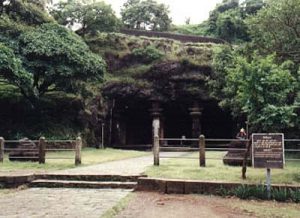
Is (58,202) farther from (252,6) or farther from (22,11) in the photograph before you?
(252,6)

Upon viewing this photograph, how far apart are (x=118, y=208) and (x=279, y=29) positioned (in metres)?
12.2

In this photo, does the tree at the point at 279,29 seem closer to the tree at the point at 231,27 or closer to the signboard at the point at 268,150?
the signboard at the point at 268,150

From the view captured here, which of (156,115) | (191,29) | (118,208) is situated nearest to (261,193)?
(118,208)

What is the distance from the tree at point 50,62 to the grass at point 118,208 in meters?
11.6

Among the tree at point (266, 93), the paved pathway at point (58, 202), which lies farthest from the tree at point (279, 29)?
the paved pathway at point (58, 202)

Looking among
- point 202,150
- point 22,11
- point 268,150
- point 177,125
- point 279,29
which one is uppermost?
point 22,11

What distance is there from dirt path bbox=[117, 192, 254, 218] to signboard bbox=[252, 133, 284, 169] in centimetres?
122

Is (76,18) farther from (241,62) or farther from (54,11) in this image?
(241,62)

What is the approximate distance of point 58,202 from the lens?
26.6 feet

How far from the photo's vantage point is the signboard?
875 centimetres

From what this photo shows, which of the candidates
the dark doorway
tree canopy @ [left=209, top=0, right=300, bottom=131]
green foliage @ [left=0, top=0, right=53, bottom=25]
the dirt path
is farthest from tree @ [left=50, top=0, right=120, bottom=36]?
the dirt path

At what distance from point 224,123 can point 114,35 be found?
11.5 m

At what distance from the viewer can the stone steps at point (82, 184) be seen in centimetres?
989

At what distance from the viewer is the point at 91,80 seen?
22484mm
